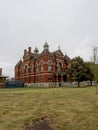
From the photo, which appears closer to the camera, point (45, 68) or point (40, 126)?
point (40, 126)

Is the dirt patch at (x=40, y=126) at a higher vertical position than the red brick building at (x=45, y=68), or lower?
lower

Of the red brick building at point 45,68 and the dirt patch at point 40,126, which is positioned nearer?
the dirt patch at point 40,126

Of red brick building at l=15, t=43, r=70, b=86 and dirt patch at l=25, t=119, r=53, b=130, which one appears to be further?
red brick building at l=15, t=43, r=70, b=86

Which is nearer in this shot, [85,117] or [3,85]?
[85,117]

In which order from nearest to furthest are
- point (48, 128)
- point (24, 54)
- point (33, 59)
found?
point (48, 128) → point (33, 59) → point (24, 54)

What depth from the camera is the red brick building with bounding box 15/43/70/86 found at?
252ft

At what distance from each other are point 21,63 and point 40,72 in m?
18.6

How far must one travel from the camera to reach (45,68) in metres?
76.2

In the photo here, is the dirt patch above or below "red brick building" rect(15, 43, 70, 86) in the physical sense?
below

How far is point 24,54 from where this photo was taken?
8950 centimetres

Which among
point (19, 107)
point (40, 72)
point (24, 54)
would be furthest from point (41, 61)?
point (19, 107)

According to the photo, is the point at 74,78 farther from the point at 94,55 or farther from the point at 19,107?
the point at 19,107

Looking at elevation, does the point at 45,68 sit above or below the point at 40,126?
above

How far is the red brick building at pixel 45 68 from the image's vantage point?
252 feet
